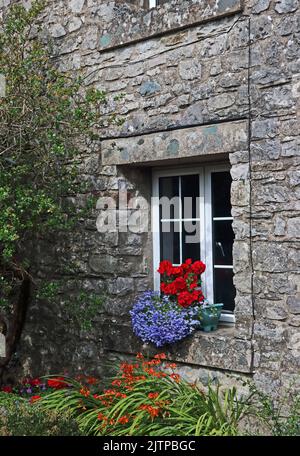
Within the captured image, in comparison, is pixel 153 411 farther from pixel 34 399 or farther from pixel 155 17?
pixel 155 17

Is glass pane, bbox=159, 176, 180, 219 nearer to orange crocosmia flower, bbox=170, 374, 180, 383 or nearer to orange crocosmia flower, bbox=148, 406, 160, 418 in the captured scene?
orange crocosmia flower, bbox=170, 374, 180, 383

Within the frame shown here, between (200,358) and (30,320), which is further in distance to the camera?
(30,320)

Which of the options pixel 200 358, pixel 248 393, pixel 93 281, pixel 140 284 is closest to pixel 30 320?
pixel 93 281

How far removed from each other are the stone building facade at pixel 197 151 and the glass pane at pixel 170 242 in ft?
0.35

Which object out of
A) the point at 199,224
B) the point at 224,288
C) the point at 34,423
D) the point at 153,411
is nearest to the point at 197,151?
the point at 199,224

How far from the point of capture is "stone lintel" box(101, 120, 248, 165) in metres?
5.12

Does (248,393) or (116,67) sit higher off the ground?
(116,67)

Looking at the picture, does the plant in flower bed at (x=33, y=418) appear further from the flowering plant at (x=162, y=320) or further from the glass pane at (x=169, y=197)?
the glass pane at (x=169, y=197)

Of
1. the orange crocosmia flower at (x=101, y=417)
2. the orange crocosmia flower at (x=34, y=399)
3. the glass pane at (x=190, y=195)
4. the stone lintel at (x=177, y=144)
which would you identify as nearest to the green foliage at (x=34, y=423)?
the orange crocosmia flower at (x=101, y=417)

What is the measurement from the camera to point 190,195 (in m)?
A: 5.79

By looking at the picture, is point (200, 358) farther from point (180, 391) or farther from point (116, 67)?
point (116, 67)

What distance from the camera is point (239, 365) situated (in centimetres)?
505

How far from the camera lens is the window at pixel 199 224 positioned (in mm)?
5555

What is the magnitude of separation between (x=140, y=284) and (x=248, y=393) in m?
1.42
